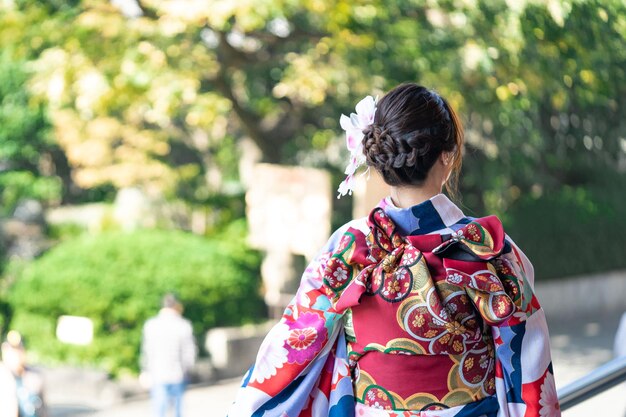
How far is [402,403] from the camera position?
1.66 m

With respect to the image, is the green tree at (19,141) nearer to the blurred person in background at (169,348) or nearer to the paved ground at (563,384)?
the paved ground at (563,384)

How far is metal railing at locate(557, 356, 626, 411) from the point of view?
2.12 meters

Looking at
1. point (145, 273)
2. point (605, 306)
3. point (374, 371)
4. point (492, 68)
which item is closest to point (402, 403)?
point (374, 371)

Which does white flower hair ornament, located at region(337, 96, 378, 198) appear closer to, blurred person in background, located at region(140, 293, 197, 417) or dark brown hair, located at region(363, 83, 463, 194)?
dark brown hair, located at region(363, 83, 463, 194)

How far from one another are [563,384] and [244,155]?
5.64 metres

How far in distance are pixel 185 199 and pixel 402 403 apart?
34.9ft

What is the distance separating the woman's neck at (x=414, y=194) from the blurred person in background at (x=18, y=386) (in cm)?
448

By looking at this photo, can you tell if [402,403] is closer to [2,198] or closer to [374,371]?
[374,371]

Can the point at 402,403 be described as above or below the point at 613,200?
above

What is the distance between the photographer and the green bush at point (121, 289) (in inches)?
392

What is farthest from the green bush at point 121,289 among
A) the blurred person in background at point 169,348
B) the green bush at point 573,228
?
the green bush at point 573,228

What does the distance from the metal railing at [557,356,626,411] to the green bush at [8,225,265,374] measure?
8.02 meters

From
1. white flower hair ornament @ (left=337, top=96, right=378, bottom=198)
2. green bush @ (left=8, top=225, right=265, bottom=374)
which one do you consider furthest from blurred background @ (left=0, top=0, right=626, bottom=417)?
white flower hair ornament @ (left=337, top=96, right=378, bottom=198)

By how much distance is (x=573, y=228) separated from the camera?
1392 centimetres
